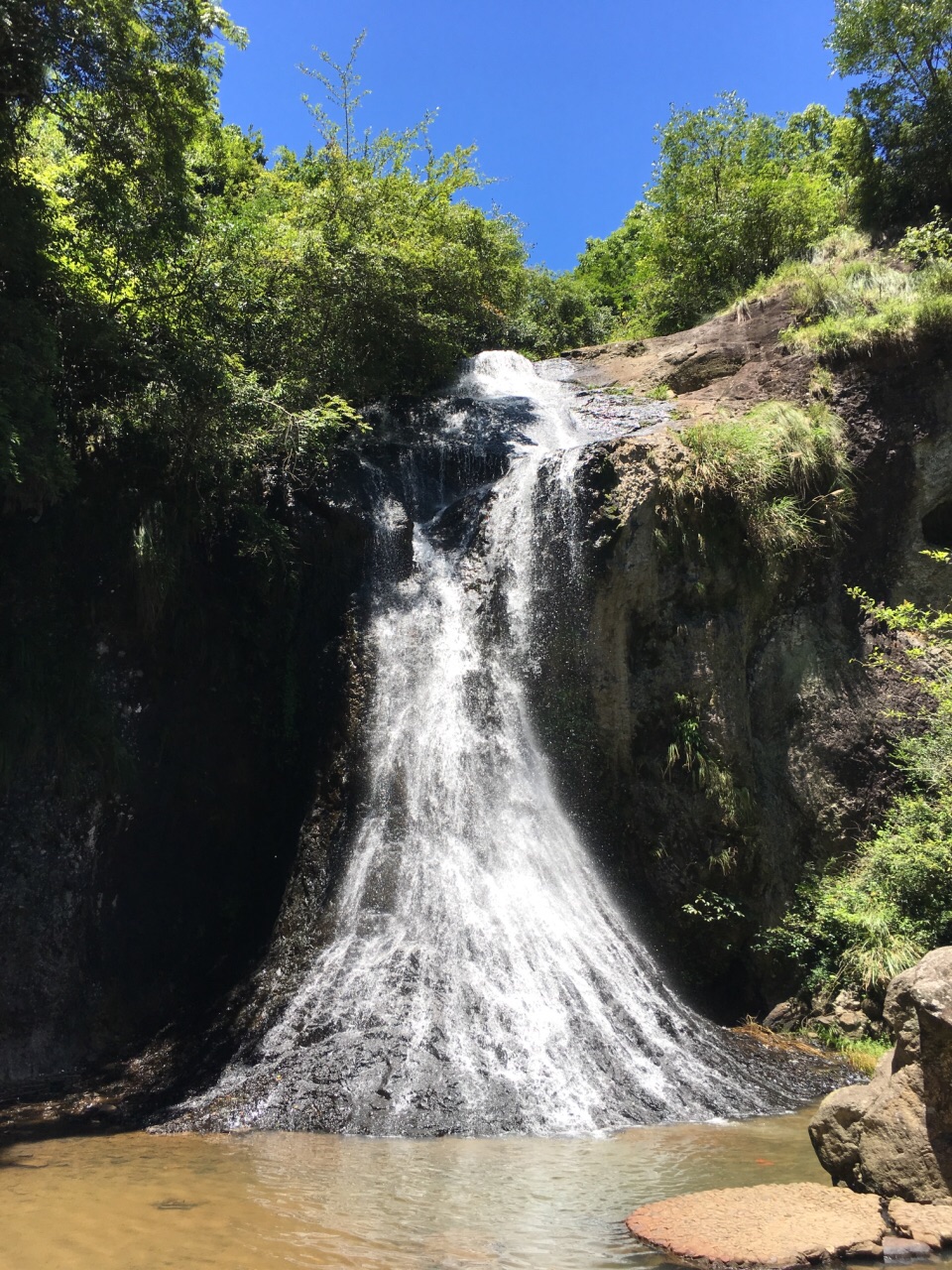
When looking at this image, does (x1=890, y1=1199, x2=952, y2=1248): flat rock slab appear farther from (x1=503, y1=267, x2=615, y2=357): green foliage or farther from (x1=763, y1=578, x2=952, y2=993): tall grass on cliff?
(x1=503, y1=267, x2=615, y2=357): green foliage

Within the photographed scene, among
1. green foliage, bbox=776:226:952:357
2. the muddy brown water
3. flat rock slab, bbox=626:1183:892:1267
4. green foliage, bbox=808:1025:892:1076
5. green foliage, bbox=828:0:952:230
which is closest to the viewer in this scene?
flat rock slab, bbox=626:1183:892:1267

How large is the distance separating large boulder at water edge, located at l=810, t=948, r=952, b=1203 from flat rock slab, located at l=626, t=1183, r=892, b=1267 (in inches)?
6.9

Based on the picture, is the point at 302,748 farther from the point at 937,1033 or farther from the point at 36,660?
the point at 937,1033

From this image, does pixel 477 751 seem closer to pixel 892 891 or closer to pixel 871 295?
pixel 892 891

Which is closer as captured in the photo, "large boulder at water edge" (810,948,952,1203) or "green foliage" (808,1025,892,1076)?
"large boulder at water edge" (810,948,952,1203)

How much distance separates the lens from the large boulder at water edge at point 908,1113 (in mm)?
4445

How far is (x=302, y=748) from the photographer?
11.2m

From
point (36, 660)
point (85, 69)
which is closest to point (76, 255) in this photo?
point (85, 69)

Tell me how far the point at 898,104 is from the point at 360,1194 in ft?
68.7

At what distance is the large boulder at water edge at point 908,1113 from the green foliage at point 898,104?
17314 millimetres

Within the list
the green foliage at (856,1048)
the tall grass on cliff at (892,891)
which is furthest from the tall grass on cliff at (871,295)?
the green foliage at (856,1048)

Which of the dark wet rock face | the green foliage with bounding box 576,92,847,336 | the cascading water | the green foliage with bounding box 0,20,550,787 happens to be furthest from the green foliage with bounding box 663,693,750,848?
the green foliage with bounding box 576,92,847,336

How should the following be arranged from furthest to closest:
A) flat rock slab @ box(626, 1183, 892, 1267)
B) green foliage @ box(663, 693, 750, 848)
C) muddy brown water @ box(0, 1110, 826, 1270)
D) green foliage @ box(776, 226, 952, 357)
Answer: green foliage @ box(776, 226, 952, 357)
green foliage @ box(663, 693, 750, 848)
muddy brown water @ box(0, 1110, 826, 1270)
flat rock slab @ box(626, 1183, 892, 1267)

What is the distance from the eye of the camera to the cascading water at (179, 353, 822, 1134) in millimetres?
6969
